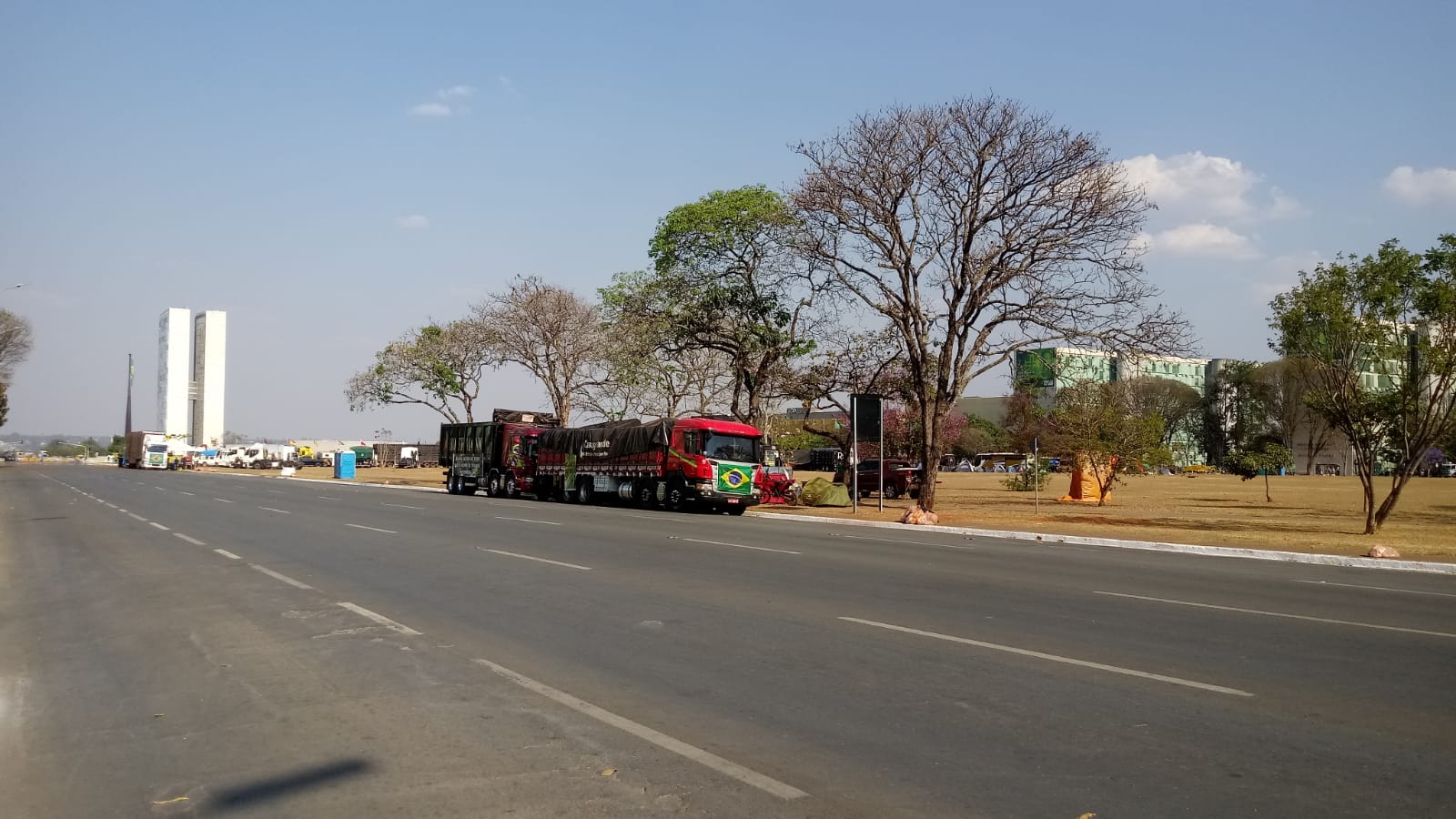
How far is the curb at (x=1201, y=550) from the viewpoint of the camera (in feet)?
59.4

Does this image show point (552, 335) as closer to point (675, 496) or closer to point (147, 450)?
point (675, 496)

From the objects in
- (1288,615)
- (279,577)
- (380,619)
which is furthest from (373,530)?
(1288,615)

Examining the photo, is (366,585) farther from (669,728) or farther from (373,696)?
(669,728)

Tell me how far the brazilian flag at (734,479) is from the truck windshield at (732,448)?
36 cm

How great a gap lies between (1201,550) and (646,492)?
66.9 ft

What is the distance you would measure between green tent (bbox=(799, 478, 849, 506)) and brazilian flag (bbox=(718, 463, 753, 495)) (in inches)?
202

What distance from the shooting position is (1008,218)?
32281mm

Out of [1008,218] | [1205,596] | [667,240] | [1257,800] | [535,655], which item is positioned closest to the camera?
[1257,800]

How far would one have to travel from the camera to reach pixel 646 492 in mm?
37250

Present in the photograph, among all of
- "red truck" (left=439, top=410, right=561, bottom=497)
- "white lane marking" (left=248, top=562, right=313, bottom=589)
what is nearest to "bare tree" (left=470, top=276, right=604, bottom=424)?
"red truck" (left=439, top=410, right=561, bottom=497)

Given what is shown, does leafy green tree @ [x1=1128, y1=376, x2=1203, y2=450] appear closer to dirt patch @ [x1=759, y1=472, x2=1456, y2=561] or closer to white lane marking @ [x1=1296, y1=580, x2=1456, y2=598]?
dirt patch @ [x1=759, y1=472, x2=1456, y2=561]

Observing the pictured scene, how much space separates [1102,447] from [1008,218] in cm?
1247

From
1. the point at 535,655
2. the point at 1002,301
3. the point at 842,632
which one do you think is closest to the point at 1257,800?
the point at 842,632

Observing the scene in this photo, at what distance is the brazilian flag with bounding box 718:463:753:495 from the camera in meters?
34.1
